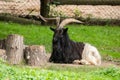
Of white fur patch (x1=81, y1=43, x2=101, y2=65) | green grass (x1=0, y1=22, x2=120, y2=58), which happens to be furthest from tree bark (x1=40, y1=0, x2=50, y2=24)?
white fur patch (x1=81, y1=43, x2=101, y2=65)

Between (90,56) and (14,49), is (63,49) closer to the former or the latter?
(90,56)

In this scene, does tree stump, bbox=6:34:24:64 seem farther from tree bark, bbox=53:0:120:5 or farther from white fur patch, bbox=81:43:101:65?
tree bark, bbox=53:0:120:5

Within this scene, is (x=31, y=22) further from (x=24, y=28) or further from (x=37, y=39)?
(x=37, y=39)

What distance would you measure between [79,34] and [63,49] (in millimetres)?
5482

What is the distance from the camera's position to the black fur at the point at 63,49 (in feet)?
45.7

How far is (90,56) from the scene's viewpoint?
47.1 feet

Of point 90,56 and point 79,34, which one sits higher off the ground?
point 90,56

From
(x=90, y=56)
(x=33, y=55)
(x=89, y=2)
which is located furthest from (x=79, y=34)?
(x=33, y=55)

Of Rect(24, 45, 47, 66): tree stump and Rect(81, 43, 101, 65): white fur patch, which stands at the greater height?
Rect(24, 45, 47, 66): tree stump

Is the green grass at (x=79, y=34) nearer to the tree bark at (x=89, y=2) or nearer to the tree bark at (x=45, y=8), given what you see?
the tree bark at (x=45, y=8)

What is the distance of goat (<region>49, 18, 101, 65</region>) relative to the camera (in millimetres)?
13945

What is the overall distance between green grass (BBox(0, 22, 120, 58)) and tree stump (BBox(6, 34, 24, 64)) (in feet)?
12.9

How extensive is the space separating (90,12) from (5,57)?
11898mm

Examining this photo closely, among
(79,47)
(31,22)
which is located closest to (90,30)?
(31,22)
